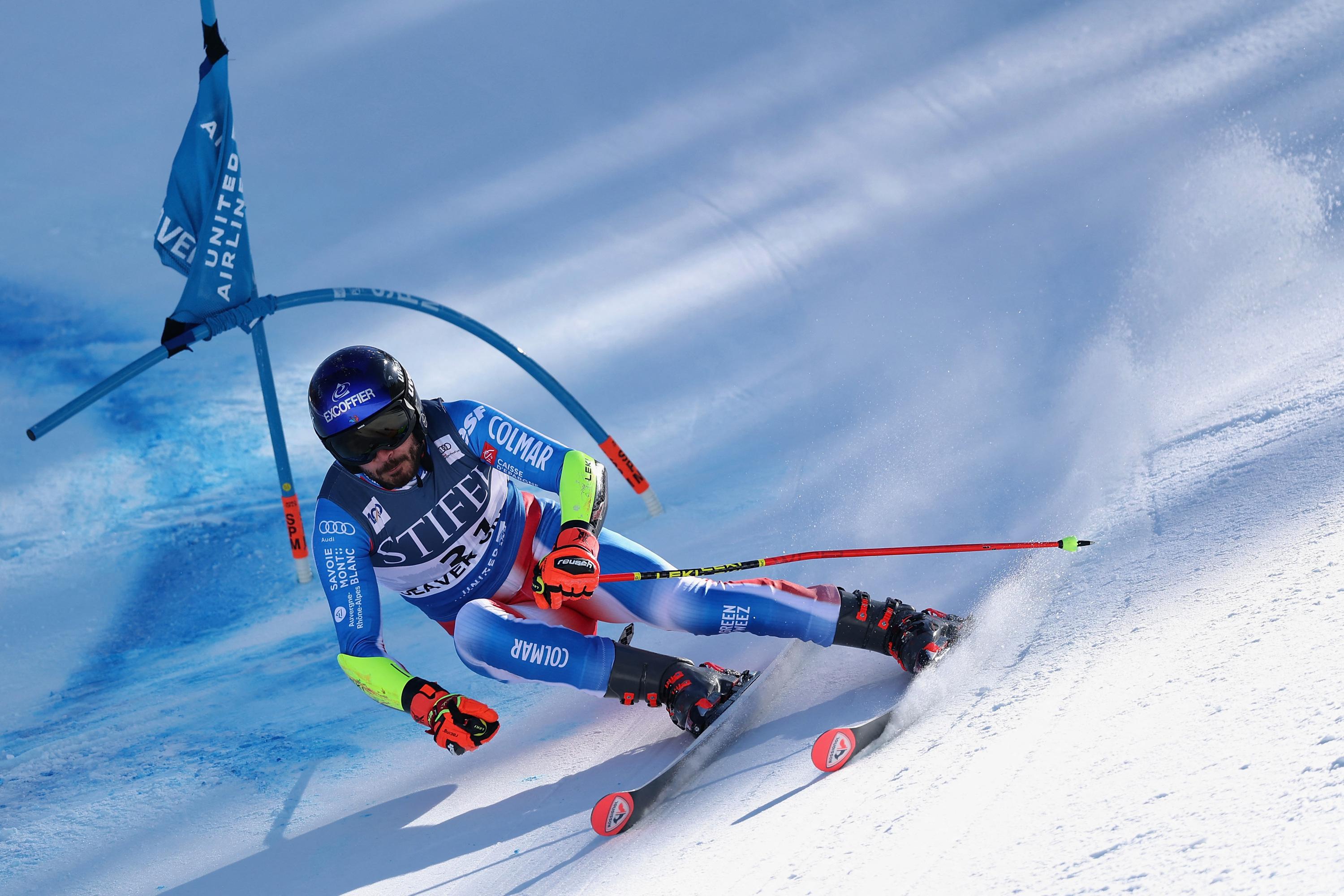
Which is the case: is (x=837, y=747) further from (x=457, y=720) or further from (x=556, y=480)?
(x=556, y=480)

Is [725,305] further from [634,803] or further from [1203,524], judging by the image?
[634,803]

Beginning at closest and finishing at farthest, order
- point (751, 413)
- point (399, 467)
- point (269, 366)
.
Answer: point (399, 467)
point (269, 366)
point (751, 413)

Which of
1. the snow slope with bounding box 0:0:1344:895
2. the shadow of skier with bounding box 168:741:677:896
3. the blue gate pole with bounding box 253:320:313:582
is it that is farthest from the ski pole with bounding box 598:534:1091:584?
the blue gate pole with bounding box 253:320:313:582

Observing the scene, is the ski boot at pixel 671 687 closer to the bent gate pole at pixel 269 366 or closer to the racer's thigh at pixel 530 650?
the racer's thigh at pixel 530 650

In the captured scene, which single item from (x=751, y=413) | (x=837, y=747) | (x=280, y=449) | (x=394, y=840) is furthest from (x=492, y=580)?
(x=751, y=413)

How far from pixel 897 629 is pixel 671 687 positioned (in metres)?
0.59

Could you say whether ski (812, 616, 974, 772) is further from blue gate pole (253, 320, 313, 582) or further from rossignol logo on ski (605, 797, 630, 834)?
blue gate pole (253, 320, 313, 582)

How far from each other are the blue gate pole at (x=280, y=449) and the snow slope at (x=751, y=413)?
13.7 inches

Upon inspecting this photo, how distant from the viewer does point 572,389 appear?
18.4 ft

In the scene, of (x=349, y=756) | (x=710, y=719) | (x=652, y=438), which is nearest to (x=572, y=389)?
(x=652, y=438)

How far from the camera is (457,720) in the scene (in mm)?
2562

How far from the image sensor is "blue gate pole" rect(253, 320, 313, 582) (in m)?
4.03

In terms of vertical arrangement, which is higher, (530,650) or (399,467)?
(399,467)

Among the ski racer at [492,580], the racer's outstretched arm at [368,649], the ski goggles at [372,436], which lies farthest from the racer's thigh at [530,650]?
the ski goggles at [372,436]
